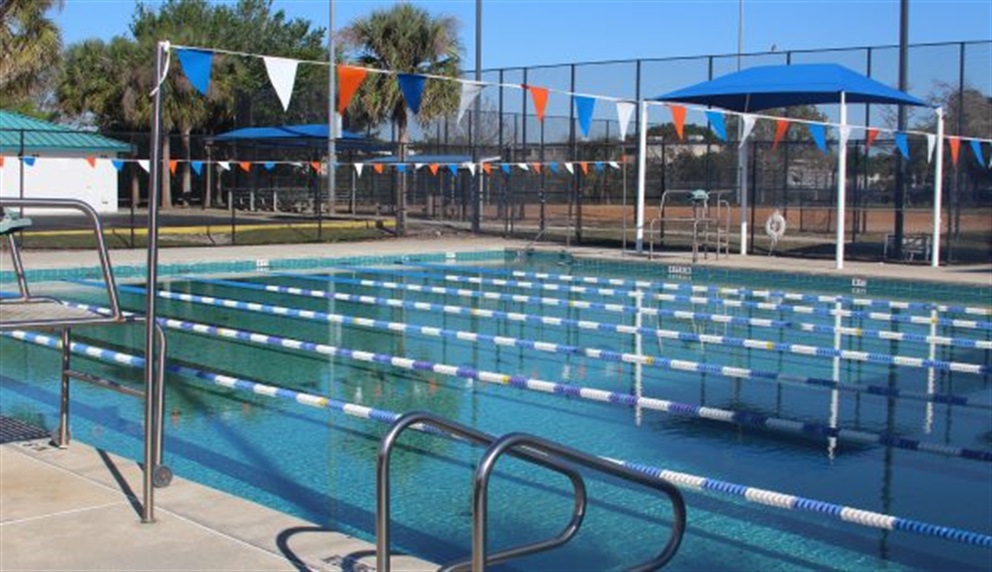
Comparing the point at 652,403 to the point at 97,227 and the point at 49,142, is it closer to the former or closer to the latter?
the point at 97,227

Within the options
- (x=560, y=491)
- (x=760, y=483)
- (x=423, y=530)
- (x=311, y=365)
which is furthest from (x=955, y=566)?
(x=311, y=365)

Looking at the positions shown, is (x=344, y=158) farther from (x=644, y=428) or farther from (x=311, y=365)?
(x=644, y=428)

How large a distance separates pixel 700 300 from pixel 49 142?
29038mm

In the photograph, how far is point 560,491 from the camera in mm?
6301

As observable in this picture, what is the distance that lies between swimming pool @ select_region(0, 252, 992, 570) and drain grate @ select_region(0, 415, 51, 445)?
0.62 m

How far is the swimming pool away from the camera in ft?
18.5

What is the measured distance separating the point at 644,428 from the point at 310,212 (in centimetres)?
3076

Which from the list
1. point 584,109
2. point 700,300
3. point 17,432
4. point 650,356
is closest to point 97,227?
point 17,432

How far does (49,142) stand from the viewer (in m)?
37.7

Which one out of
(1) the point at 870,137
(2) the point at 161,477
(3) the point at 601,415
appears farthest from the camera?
(1) the point at 870,137

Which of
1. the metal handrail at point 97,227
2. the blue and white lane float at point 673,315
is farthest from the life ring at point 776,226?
the metal handrail at point 97,227

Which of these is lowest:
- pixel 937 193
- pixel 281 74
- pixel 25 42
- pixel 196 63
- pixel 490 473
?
pixel 490 473

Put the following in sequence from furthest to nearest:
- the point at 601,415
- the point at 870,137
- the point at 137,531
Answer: the point at 870,137
the point at 601,415
the point at 137,531

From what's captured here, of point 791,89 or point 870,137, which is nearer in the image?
point 791,89
